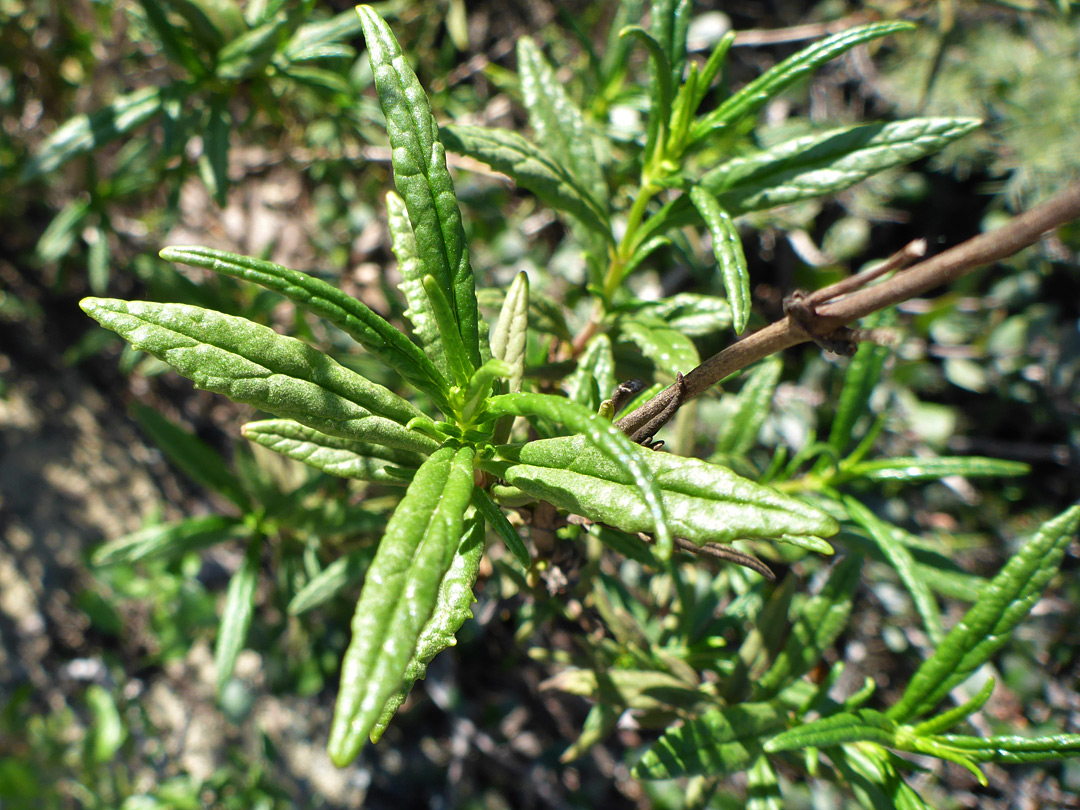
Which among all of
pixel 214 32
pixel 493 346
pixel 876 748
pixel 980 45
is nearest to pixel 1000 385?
pixel 980 45

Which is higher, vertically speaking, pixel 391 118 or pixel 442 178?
pixel 391 118

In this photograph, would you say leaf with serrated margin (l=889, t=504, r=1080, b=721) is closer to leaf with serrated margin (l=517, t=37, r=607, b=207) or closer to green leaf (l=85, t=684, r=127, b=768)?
leaf with serrated margin (l=517, t=37, r=607, b=207)

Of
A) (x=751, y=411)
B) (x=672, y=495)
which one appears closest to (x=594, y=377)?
(x=672, y=495)

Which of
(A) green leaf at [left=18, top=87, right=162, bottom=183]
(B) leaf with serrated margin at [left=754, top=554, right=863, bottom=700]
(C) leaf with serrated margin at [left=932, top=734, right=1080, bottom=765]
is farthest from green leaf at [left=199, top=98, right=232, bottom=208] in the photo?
(C) leaf with serrated margin at [left=932, top=734, right=1080, bottom=765]

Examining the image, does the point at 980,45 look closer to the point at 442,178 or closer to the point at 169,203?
the point at 442,178

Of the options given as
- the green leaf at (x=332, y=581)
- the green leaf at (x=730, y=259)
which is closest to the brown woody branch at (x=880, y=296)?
the green leaf at (x=730, y=259)

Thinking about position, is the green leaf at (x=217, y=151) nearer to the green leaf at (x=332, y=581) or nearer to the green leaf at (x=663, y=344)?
the green leaf at (x=332, y=581)
